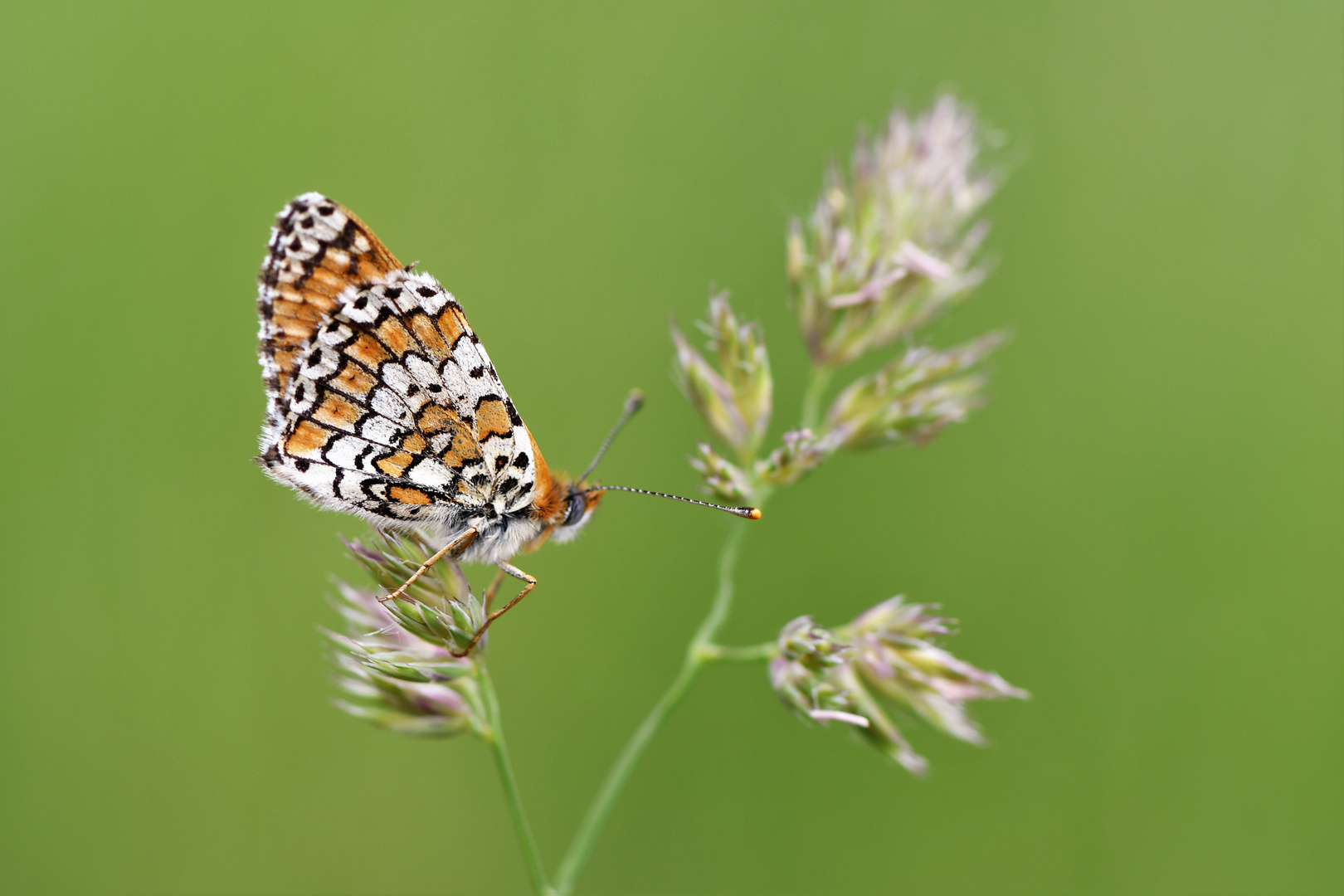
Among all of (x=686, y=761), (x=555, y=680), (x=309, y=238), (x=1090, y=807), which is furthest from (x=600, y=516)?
(x=1090, y=807)

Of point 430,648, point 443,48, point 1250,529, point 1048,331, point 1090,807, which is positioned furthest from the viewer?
point 443,48

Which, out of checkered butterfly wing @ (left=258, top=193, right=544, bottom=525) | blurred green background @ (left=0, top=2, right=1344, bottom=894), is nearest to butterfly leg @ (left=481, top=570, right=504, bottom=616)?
checkered butterfly wing @ (left=258, top=193, right=544, bottom=525)

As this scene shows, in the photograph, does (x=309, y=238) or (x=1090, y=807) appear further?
(x=1090, y=807)

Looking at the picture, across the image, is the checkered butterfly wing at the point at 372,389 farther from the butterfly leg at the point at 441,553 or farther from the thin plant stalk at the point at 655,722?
the thin plant stalk at the point at 655,722

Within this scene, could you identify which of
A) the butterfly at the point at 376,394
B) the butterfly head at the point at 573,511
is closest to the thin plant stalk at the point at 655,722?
the butterfly at the point at 376,394

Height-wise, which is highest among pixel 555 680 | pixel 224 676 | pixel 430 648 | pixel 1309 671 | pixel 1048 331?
pixel 1048 331

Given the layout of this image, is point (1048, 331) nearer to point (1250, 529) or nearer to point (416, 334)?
point (1250, 529)
